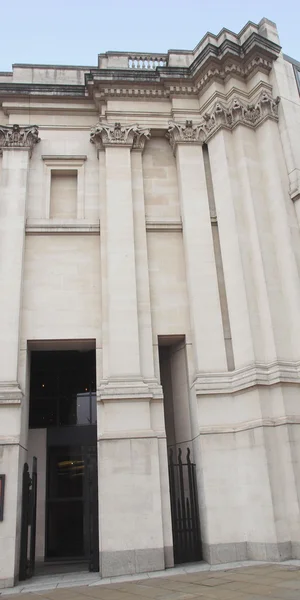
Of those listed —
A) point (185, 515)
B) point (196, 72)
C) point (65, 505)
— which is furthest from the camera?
point (65, 505)

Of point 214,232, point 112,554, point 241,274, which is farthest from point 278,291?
point 112,554

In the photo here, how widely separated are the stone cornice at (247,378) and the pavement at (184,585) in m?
4.67

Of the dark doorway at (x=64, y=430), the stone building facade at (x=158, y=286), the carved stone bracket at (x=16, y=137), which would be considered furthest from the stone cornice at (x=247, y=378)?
the carved stone bracket at (x=16, y=137)

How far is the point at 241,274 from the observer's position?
51.8 ft

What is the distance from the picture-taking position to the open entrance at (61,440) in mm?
18797

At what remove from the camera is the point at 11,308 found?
51.7 ft

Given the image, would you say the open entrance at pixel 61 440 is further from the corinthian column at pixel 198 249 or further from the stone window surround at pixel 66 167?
the stone window surround at pixel 66 167

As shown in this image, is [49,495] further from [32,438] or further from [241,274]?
[241,274]

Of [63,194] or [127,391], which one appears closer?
[127,391]

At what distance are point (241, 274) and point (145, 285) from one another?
128 inches

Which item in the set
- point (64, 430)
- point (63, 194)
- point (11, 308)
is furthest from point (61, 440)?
point (63, 194)

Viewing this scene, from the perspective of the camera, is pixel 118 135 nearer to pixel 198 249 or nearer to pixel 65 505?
pixel 198 249

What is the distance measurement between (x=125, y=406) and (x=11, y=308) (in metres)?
4.94

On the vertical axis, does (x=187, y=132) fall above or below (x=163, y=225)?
above
